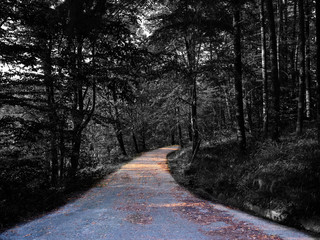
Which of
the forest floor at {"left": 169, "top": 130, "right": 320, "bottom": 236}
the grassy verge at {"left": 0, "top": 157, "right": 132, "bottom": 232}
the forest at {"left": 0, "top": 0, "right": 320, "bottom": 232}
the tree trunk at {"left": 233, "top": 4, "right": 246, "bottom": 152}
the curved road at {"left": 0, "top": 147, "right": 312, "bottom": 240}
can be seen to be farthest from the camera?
the tree trunk at {"left": 233, "top": 4, "right": 246, "bottom": 152}

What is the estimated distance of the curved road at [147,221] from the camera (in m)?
4.53

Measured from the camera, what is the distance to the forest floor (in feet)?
16.8

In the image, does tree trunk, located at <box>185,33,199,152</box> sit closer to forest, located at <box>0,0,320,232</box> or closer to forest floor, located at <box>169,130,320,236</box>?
forest, located at <box>0,0,320,232</box>

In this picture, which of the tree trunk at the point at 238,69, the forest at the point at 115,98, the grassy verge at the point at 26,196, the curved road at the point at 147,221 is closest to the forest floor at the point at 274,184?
the forest at the point at 115,98

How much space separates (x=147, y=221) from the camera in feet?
17.5

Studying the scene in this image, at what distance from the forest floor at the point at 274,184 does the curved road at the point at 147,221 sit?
0.46 meters

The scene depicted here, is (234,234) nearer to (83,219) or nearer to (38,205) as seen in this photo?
(83,219)

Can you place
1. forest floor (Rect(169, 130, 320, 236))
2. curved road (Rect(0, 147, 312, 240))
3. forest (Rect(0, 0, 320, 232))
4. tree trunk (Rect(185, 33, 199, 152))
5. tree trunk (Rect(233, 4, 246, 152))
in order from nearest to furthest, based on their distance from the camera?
1. curved road (Rect(0, 147, 312, 240))
2. forest floor (Rect(169, 130, 320, 236))
3. forest (Rect(0, 0, 320, 232))
4. tree trunk (Rect(233, 4, 246, 152))
5. tree trunk (Rect(185, 33, 199, 152))

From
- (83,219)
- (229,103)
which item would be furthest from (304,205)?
(229,103)

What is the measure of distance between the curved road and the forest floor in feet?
1.50

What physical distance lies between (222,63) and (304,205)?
24.9 ft

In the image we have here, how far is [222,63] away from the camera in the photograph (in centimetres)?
1093

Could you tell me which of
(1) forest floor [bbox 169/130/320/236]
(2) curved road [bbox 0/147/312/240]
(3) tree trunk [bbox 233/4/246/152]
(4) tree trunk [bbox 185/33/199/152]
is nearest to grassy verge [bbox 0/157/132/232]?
(2) curved road [bbox 0/147/312/240]

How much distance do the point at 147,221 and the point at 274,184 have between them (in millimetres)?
3708
